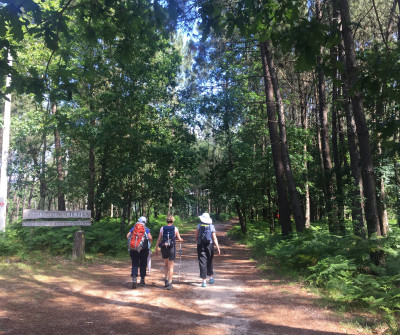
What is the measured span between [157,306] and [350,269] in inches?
166

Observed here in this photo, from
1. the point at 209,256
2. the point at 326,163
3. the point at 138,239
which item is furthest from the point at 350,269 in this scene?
the point at 326,163

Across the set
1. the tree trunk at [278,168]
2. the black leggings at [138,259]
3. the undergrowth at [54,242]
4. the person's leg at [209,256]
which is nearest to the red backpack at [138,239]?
the black leggings at [138,259]

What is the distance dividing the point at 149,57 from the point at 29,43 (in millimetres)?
7485

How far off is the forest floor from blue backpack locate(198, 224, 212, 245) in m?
1.06

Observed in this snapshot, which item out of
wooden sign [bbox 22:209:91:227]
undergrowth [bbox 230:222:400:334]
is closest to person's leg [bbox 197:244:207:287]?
undergrowth [bbox 230:222:400:334]

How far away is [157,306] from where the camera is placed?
235 inches

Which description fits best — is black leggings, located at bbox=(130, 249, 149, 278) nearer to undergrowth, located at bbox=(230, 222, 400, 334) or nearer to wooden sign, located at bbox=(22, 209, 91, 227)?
undergrowth, located at bbox=(230, 222, 400, 334)

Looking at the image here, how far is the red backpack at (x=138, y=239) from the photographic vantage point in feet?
24.1

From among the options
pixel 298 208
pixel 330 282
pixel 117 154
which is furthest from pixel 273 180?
pixel 330 282

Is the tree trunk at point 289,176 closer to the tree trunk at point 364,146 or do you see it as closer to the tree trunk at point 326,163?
the tree trunk at point 326,163

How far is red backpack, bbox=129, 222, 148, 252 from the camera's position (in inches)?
289

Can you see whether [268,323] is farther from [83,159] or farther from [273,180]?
[83,159]

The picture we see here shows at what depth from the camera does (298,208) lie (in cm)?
1242

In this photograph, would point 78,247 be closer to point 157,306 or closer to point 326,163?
point 157,306
